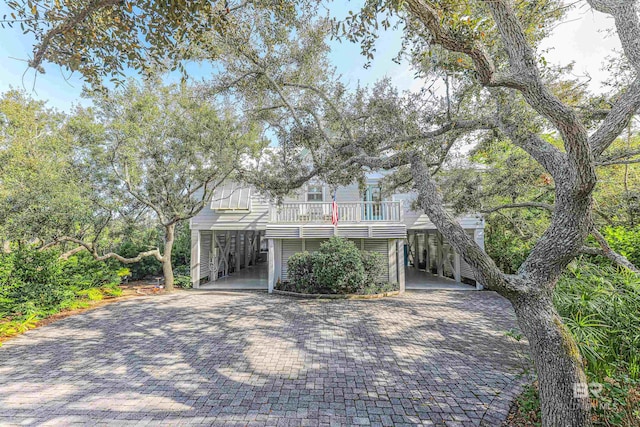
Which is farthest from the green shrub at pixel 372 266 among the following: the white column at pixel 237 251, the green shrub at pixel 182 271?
the white column at pixel 237 251

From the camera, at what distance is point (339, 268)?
29.6ft

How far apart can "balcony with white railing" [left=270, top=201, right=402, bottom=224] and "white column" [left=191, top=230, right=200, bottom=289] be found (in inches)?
141

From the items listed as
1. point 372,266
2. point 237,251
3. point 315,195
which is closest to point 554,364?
point 372,266

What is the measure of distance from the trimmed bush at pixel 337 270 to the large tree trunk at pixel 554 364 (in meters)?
6.58

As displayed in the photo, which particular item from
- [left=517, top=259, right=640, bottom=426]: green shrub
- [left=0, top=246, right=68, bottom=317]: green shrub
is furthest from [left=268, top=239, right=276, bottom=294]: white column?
[left=517, top=259, right=640, bottom=426]: green shrub

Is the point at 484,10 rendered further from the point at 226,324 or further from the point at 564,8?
the point at 226,324

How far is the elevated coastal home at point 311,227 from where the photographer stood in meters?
10.2

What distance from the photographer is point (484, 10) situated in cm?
390

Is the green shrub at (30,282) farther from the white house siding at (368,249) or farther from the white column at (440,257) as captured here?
the white column at (440,257)

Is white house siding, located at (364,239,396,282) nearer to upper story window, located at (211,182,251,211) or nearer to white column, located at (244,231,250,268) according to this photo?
upper story window, located at (211,182,251,211)

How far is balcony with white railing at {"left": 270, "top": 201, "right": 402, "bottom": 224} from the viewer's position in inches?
409

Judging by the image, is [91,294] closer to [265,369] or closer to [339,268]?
[265,369]

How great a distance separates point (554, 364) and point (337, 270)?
6.84 metres

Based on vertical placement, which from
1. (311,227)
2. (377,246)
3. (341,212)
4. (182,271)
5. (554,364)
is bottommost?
(182,271)
